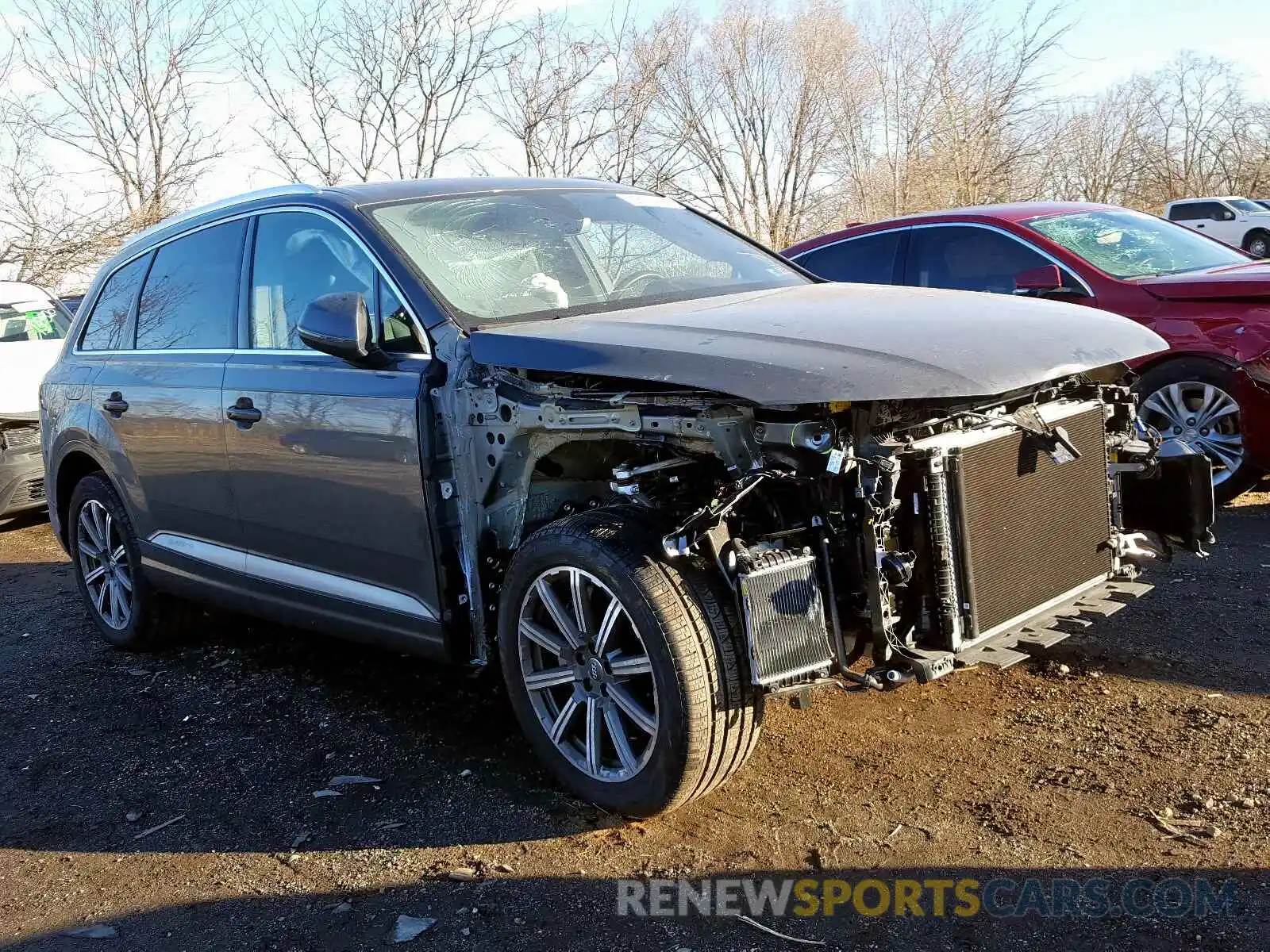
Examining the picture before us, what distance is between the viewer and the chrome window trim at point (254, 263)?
3742 millimetres

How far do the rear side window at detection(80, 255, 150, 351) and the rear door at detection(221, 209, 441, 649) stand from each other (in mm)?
1187

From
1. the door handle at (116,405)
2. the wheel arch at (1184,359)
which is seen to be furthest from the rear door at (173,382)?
the wheel arch at (1184,359)

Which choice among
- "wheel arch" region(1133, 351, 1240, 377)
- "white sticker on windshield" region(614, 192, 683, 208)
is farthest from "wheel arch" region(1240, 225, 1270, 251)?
"white sticker on windshield" region(614, 192, 683, 208)

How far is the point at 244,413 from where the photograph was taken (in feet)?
14.0

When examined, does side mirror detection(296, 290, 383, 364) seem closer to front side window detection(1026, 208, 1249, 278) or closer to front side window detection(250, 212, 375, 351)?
front side window detection(250, 212, 375, 351)

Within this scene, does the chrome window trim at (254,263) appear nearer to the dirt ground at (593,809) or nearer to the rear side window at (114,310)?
the rear side window at (114,310)

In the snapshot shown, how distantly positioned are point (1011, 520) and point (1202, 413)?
3580 mm

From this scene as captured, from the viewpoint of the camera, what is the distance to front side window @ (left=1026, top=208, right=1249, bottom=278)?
6.83 meters

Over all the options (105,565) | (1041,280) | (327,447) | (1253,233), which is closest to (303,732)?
(327,447)

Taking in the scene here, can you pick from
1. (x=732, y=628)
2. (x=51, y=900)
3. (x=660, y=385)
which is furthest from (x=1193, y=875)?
(x=51, y=900)

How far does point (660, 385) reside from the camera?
10.5 ft

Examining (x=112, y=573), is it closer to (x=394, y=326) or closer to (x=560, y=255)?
(x=394, y=326)

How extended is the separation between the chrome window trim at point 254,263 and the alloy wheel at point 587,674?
0.90 metres

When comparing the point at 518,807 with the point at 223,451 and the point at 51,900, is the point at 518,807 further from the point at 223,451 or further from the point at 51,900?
the point at 223,451
